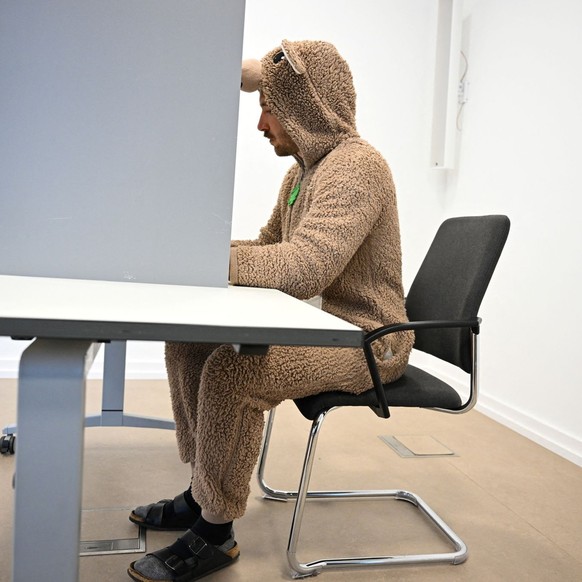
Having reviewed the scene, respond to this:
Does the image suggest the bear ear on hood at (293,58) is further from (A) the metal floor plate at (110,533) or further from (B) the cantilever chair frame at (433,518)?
(A) the metal floor plate at (110,533)

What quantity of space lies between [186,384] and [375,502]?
2.20 ft

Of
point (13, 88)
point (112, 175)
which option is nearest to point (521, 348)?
point (112, 175)

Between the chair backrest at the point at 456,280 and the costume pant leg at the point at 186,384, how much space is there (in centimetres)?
51

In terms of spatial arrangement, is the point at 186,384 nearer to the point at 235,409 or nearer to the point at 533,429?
the point at 235,409

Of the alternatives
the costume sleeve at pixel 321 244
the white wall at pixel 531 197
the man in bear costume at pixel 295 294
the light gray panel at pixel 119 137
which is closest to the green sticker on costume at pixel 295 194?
the man in bear costume at pixel 295 294

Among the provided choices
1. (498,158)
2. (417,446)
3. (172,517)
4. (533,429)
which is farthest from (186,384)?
(498,158)

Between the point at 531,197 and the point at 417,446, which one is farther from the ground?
the point at 531,197

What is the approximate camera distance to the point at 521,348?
2.37m

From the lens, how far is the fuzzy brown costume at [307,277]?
104cm

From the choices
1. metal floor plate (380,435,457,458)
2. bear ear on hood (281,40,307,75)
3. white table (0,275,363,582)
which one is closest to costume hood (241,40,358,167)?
bear ear on hood (281,40,307,75)

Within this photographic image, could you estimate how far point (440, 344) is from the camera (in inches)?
52.8

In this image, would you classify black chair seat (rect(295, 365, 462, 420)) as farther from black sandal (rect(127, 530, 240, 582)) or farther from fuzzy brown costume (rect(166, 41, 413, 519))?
black sandal (rect(127, 530, 240, 582))

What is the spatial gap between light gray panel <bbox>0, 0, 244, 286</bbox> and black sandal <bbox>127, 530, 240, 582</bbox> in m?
0.52

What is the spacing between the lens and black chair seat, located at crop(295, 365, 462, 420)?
1143mm
